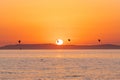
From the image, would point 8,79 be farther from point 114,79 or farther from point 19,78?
point 114,79

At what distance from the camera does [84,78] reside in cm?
4759

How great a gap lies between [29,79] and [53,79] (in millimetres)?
2773

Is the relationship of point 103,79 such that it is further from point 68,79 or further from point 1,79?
point 1,79

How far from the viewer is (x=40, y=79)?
46.7 meters

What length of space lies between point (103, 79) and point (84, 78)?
252cm

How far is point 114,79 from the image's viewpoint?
151ft

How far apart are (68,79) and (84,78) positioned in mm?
2028

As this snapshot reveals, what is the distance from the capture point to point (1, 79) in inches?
1822

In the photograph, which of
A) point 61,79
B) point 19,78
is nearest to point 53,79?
point 61,79

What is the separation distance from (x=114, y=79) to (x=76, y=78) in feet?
15.3

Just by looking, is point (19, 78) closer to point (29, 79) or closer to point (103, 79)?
point (29, 79)

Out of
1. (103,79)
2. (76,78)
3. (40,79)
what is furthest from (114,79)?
(40,79)

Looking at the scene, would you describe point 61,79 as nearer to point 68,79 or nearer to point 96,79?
point 68,79

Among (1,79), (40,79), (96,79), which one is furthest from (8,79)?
(96,79)
